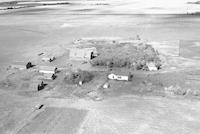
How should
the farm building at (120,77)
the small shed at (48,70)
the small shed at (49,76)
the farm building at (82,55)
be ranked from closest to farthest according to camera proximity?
the farm building at (120,77) < the small shed at (49,76) < the small shed at (48,70) < the farm building at (82,55)

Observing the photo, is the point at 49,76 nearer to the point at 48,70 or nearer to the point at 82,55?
the point at 48,70

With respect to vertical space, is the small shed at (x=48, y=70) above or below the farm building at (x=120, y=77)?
above

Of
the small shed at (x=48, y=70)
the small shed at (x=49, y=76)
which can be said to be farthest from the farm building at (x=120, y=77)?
the small shed at (x=48, y=70)

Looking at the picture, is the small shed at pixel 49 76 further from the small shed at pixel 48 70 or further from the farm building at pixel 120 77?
the farm building at pixel 120 77

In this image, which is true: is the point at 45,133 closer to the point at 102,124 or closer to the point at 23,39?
the point at 102,124

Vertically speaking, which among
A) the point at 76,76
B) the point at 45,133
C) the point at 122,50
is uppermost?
the point at 122,50

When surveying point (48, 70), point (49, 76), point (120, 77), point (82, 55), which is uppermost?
point (82, 55)

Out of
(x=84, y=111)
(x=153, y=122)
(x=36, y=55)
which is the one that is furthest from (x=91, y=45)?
(x=153, y=122)

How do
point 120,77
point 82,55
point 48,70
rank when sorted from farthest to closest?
1. point 82,55
2. point 48,70
3. point 120,77

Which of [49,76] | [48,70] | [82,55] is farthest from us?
[82,55]

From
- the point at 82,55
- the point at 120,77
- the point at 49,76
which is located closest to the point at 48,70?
the point at 49,76

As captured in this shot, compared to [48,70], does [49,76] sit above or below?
below
